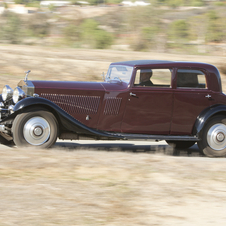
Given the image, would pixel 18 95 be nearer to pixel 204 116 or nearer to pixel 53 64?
pixel 204 116

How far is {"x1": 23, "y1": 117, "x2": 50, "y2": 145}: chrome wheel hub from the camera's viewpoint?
19.9 feet

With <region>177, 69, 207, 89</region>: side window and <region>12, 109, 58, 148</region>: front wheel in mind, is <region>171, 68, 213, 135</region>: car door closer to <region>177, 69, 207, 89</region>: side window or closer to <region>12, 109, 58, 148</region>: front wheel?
<region>177, 69, 207, 89</region>: side window

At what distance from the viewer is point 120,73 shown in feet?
23.4

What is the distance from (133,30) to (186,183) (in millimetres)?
36203

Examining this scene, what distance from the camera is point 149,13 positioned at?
3841 centimetres

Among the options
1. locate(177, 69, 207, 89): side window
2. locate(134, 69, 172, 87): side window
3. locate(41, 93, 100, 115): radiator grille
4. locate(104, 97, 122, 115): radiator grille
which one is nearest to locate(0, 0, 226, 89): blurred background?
locate(41, 93, 100, 115): radiator grille

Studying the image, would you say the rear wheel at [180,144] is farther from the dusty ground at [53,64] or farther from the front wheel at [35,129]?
the dusty ground at [53,64]

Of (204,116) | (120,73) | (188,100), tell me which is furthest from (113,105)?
(204,116)

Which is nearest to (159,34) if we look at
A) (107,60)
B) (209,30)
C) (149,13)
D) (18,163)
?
(149,13)

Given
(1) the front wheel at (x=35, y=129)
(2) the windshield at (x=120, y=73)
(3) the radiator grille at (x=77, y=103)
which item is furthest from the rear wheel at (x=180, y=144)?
(1) the front wheel at (x=35, y=129)

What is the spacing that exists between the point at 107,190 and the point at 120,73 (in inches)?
130

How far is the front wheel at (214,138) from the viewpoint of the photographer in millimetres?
7043

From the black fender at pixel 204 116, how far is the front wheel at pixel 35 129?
2.54 meters

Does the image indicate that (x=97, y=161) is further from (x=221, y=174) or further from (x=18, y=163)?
(x=221, y=174)
